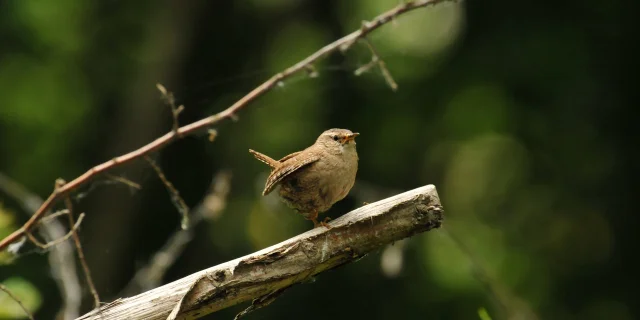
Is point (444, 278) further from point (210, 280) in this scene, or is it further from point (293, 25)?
point (210, 280)

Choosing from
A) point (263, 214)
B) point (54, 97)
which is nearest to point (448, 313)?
point (263, 214)

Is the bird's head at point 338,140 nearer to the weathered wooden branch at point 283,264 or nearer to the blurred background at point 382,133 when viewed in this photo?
the weathered wooden branch at point 283,264

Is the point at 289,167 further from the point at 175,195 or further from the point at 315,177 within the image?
the point at 175,195

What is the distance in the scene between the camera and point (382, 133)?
21.1 feet

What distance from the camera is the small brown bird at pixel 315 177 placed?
2.69 metres

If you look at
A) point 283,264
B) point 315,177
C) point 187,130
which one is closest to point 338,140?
point 315,177

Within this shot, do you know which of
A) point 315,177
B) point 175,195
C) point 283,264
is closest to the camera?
point 283,264

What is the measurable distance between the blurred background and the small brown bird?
286 centimetres

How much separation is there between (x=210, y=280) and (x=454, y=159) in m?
4.80

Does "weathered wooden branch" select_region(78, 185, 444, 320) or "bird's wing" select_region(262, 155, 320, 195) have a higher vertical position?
"bird's wing" select_region(262, 155, 320, 195)

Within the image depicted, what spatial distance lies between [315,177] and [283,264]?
521mm

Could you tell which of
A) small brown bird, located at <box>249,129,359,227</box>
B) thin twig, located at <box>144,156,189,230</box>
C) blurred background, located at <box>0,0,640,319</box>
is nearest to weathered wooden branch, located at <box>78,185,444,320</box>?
small brown bird, located at <box>249,129,359,227</box>

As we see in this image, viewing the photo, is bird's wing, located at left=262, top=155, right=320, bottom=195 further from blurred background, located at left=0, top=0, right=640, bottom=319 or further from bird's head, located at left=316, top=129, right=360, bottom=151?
blurred background, located at left=0, top=0, right=640, bottom=319

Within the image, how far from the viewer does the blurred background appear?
5930 mm
